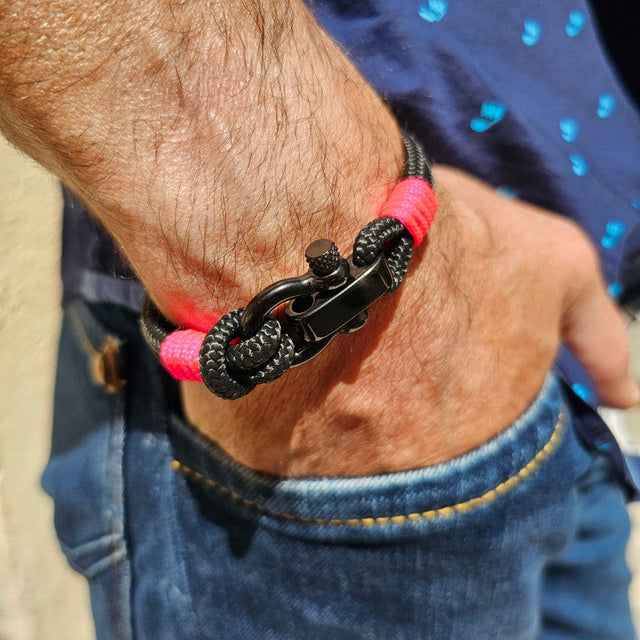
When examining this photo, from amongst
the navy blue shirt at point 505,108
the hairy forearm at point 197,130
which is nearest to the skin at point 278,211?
the hairy forearm at point 197,130

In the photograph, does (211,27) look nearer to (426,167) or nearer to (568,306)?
(426,167)

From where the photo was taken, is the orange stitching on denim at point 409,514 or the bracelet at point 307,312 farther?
the orange stitching on denim at point 409,514

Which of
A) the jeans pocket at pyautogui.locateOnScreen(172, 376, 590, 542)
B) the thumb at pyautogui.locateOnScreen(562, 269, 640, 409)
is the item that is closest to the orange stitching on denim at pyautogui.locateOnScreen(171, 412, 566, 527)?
the jeans pocket at pyautogui.locateOnScreen(172, 376, 590, 542)

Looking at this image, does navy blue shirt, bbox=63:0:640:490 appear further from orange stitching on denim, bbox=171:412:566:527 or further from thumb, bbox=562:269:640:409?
orange stitching on denim, bbox=171:412:566:527

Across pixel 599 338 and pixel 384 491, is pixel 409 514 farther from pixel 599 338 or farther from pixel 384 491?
pixel 599 338

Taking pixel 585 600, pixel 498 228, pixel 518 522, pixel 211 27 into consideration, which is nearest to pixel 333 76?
pixel 211 27

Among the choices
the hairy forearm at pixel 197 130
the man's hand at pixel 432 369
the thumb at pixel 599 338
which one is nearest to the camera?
the hairy forearm at pixel 197 130

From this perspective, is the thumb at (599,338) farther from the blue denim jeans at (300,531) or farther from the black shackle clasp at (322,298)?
the black shackle clasp at (322,298)

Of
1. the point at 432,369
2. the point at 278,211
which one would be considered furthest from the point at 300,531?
the point at 278,211
